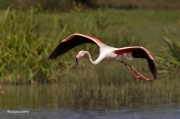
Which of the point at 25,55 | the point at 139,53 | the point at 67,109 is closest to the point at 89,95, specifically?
the point at 67,109

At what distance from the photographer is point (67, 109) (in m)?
13.8

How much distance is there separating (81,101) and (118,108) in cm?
97

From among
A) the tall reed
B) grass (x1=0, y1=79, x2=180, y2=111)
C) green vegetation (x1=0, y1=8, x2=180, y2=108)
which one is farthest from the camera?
the tall reed

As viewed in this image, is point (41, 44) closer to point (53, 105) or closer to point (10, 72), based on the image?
point (10, 72)

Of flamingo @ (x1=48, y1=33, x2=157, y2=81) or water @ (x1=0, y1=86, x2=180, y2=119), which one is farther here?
water @ (x1=0, y1=86, x2=180, y2=119)

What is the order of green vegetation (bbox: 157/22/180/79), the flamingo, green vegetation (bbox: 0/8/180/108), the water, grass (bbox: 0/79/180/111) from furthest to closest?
green vegetation (bbox: 157/22/180/79)
green vegetation (bbox: 0/8/180/108)
grass (bbox: 0/79/180/111)
the water
the flamingo

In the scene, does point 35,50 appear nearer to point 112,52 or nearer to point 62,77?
point 62,77

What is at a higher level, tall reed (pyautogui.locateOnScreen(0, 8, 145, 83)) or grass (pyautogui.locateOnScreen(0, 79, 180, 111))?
tall reed (pyautogui.locateOnScreen(0, 8, 145, 83))

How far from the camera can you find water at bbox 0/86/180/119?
13117 mm

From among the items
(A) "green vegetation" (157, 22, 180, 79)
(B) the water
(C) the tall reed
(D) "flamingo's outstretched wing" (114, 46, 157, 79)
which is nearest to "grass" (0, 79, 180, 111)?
(B) the water

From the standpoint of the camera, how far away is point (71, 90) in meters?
15.7

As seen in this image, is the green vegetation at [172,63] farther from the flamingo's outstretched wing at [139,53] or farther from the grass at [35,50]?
the flamingo's outstretched wing at [139,53]

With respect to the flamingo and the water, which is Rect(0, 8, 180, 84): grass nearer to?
the water

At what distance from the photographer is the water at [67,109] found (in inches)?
516
